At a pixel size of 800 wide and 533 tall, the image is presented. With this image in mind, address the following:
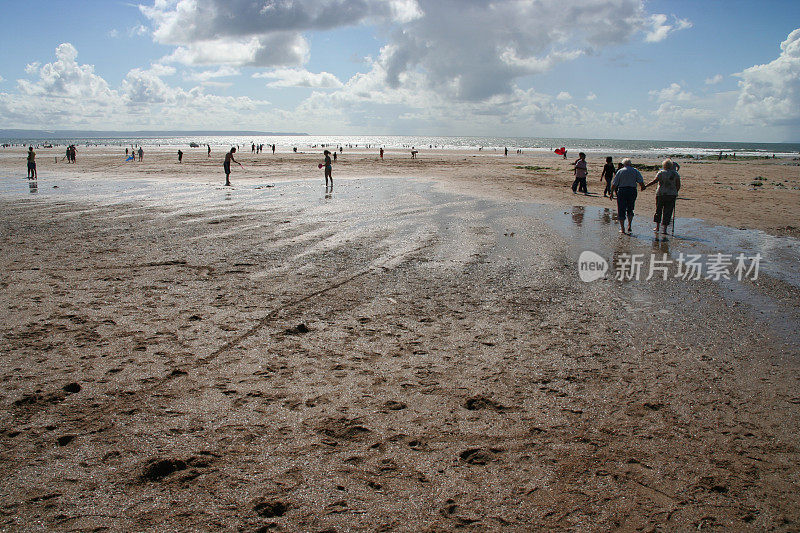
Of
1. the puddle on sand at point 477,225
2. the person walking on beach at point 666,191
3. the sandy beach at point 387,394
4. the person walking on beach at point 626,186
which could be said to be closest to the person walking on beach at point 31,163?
the puddle on sand at point 477,225

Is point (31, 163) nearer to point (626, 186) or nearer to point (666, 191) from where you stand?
point (626, 186)

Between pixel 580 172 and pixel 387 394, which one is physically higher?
pixel 580 172

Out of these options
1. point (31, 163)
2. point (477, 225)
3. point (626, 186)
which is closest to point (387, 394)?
point (477, 225)

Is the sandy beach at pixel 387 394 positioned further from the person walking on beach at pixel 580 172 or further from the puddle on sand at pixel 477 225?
the person walking on beach at pixel 580 172

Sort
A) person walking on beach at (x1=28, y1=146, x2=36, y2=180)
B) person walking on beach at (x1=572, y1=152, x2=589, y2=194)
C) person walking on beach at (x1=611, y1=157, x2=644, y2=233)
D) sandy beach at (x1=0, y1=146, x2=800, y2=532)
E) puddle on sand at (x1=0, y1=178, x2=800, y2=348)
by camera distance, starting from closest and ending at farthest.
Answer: sandy beach at (x1=0, y1=146, x2=800, y2=532)
puddle on sand at (x1=0, y1=178, x2=800, y2=348)
person walking on beach at (x1=611, y1=157, x2=644, y2=233)
person walking on beach at (x1=572, y1=152, x2=589, y2=194)
person walking on beach at (x1=28, y1=146, x2=36, y2=180)

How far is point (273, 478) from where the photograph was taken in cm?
327

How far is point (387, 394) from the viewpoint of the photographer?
14.4 feet

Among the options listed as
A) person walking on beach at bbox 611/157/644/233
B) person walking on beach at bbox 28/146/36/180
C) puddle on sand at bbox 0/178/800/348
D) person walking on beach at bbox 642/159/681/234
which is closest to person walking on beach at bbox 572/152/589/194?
puddle on sand at bbox 0/178/800/348

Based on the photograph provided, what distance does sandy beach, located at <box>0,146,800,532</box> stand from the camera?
307cm

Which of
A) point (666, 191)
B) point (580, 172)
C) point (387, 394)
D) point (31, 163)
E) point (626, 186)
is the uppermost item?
point (31, 163)

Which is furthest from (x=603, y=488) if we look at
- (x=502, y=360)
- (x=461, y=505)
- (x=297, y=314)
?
(x=297, y=314)

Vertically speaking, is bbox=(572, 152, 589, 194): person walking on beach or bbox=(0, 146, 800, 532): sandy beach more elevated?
bbox=(572, 152, 589, 194): person walking on beach

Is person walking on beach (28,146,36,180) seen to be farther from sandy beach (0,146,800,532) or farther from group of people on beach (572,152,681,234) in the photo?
group of people on beach (572,152,681,234)

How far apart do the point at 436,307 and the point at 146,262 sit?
5820 mm
